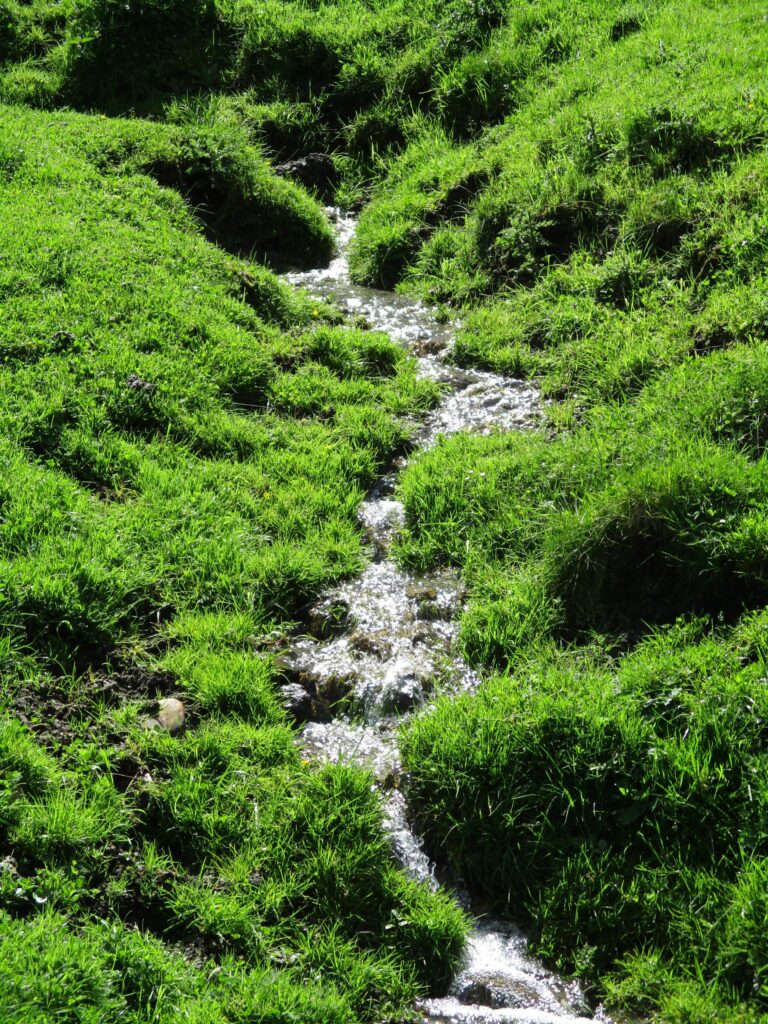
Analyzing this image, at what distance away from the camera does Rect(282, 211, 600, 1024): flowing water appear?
3.97m

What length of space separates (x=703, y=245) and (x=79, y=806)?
18.7ft

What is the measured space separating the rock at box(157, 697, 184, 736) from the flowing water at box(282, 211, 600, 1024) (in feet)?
1.99

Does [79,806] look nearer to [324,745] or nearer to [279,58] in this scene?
[324,745]

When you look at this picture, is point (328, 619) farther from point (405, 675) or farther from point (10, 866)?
point (10, 866)

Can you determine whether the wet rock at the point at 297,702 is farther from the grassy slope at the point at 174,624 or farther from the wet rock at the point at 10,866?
the wet rock at the point at 10,866

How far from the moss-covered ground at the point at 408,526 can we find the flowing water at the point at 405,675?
138 millimetres

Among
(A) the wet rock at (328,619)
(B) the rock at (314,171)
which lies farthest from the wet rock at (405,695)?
(B) the rock at (314,171)

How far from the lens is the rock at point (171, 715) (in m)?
4.73

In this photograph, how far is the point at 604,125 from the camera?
857cm

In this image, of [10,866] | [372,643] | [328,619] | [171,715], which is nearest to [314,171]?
[328,619]

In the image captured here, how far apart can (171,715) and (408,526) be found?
7.13 feet

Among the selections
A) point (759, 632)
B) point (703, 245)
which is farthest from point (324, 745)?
point (703, 245)

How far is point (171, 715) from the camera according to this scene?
15.7 feet

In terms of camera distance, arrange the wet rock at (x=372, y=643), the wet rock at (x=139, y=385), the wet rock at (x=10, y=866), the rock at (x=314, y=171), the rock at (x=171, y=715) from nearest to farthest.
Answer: the wet rock at (x=10, y=866) → the rock at (x=171, y=715) → the wet rock at (x=372, y=643) → the wet rock at (x=139, y=385) → the rock at (x=314, y=171)
